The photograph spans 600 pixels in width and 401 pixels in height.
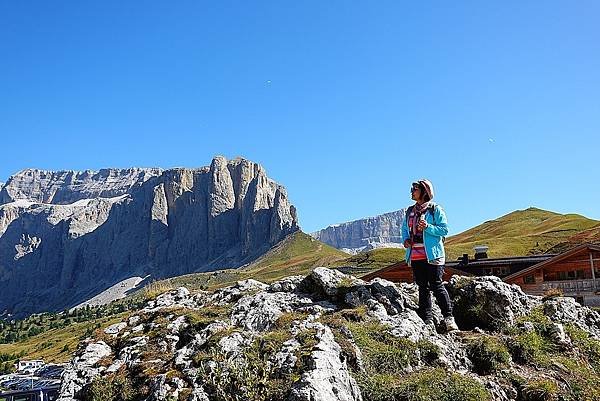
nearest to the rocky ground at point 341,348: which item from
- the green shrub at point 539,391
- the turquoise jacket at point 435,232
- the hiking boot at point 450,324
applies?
the green shrub at point 539,391

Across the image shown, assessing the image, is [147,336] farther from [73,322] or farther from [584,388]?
[73,322]

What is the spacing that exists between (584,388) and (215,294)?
31.2 feet

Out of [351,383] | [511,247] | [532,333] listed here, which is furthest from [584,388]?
[511,247]

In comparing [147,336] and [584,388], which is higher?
[147,336]

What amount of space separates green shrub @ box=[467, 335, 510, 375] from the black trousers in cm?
145

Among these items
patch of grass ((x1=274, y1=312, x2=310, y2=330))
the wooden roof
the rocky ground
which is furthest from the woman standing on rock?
the wooden roof

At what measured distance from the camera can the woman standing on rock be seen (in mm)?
11734

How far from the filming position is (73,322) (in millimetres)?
180250

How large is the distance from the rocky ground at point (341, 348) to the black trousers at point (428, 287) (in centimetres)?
31

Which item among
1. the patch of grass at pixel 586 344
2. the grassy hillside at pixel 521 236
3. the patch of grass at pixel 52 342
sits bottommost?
the patch of grass at pixel 52 342

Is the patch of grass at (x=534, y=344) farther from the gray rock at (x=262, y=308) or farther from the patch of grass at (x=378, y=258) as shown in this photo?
the patch of grass at (x=378, y=258)

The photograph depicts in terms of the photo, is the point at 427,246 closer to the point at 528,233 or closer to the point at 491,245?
the point at 491,245

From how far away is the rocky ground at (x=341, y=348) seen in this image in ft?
28.7

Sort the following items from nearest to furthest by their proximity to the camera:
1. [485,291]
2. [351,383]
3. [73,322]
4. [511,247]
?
[351,383], [485,291], [511,247], [73,322]
